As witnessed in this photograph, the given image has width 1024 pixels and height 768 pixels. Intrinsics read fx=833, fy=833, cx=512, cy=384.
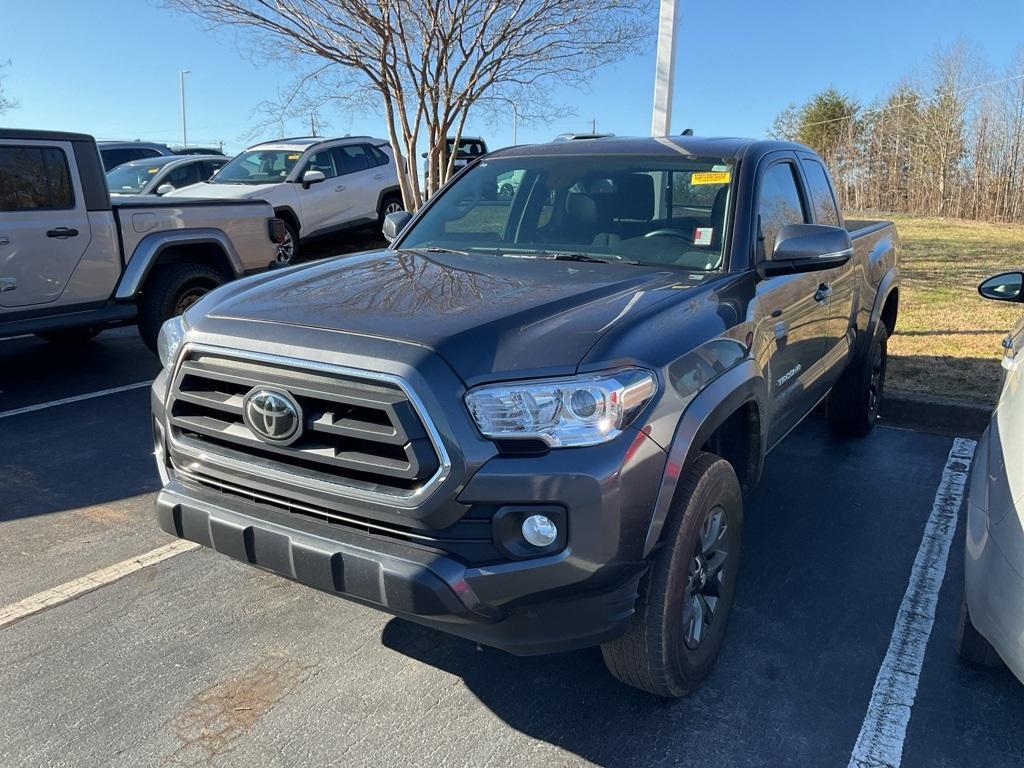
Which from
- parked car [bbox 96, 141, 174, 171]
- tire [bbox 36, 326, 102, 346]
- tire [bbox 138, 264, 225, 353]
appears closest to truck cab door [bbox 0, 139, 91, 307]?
tire [bbox 138, 264, 225, 353]

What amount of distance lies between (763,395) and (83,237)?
18.0 ft

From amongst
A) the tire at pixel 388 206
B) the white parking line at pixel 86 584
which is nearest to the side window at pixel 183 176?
the tire at pixel 388 206

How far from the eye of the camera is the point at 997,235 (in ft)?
61.4

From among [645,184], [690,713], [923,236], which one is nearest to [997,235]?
[923,236]

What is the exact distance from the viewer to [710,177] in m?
3.69

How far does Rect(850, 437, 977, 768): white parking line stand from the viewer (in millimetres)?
2602

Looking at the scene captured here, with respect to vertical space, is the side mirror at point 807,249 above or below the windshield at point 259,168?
below

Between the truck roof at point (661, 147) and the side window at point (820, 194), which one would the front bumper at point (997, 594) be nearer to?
the truck roof at point (661, 147)

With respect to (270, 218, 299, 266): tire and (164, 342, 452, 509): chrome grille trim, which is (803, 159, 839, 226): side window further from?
(270, 218, 299, 266): tire

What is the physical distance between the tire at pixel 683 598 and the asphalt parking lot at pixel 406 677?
19 centimetres

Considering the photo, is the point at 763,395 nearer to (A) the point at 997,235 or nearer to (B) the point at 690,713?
(B) the point at 690,713

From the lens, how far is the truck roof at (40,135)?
6109mm

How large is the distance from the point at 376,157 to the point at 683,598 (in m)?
12.3

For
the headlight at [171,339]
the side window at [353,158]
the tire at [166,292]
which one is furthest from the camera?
the side window at [353,158]
